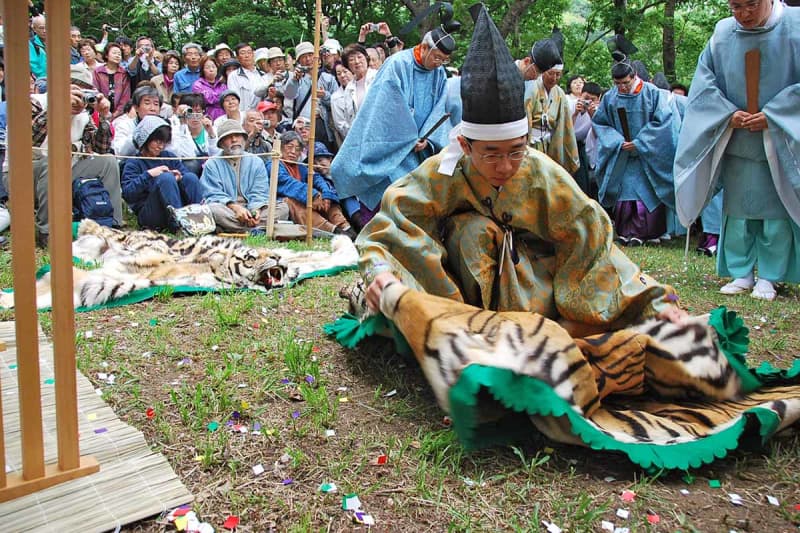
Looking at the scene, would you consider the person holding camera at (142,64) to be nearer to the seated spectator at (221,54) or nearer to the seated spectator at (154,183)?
the seated spectator at (221,54)

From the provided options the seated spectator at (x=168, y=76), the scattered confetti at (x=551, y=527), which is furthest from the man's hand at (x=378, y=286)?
the seated spectator at (x=168, y=76)

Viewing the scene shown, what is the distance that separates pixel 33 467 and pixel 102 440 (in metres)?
0.29

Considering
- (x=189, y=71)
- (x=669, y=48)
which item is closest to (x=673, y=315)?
(x=189, y=71)

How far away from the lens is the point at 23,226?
1.73 m

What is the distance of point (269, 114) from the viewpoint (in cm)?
783

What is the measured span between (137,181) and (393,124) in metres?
2.72

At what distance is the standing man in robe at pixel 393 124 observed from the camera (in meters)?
5.39

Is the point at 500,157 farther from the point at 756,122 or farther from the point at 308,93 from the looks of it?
the point at 308,93

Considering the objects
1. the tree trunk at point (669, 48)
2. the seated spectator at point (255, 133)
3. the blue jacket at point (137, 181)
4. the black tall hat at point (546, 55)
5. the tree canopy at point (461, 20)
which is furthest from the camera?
the tree canopy at point (461, 20)

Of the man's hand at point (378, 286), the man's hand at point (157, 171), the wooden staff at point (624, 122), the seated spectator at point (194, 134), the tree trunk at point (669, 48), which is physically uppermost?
the tree trunk at point (669, 48)

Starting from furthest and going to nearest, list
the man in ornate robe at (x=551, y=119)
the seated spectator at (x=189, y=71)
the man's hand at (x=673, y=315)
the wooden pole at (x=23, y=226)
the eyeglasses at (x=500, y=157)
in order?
the seated spectator at (x=189, y=71) < the man in ornate robe at (x=551, y=119) < the eyeglasses at (x=500, y=157) < the man's hand at (x=673, y=315) < the wooden pole at (x=23, y=226)

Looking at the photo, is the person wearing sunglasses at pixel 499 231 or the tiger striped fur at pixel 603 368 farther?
the person wearing sunglasses at pixel 499 231

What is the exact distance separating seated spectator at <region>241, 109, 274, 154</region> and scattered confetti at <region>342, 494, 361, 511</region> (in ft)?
19.6

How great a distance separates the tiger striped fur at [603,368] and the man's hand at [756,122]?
8.41ft
